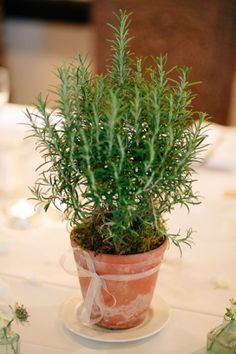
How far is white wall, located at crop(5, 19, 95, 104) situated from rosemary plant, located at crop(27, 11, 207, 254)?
2899 millimetres

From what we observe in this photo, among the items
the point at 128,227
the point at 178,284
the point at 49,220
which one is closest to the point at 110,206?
the point at 128,227

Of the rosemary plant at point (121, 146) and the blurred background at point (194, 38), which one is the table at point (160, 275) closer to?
the rosemary plant at point (121, 146)

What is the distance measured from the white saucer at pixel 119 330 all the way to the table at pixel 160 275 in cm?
1

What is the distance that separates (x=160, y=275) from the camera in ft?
3.61

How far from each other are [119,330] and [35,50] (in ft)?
10.1

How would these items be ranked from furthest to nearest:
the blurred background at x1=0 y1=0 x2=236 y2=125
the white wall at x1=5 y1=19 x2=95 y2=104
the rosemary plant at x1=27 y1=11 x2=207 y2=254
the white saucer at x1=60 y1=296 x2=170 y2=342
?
the white wall at x1=5 y1=19 x2=95 y2=104 < the blurred background at x1=0 y1=0 x2=236 y2=125 < the white saucer at x1=60 y1=296 x2=170 y2=342 < the rosemary plant at x1=27 y1=11 x2=207 y2=254

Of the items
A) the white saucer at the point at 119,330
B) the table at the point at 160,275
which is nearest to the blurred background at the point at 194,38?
the table at the point at 160,275

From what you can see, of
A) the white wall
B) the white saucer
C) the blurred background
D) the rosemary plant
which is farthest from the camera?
the white wall

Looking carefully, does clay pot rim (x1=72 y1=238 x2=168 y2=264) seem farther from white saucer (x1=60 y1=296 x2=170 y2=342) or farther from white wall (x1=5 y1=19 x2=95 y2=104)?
white wall (x1=5 y1=19 x2=95 y2=104)

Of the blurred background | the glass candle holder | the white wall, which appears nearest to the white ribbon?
the glass candle holder

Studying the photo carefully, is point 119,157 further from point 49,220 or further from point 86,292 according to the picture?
point 49,220

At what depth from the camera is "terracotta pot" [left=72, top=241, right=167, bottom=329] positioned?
0.85 meters

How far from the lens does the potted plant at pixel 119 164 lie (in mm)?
774

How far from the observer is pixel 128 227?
824mm
